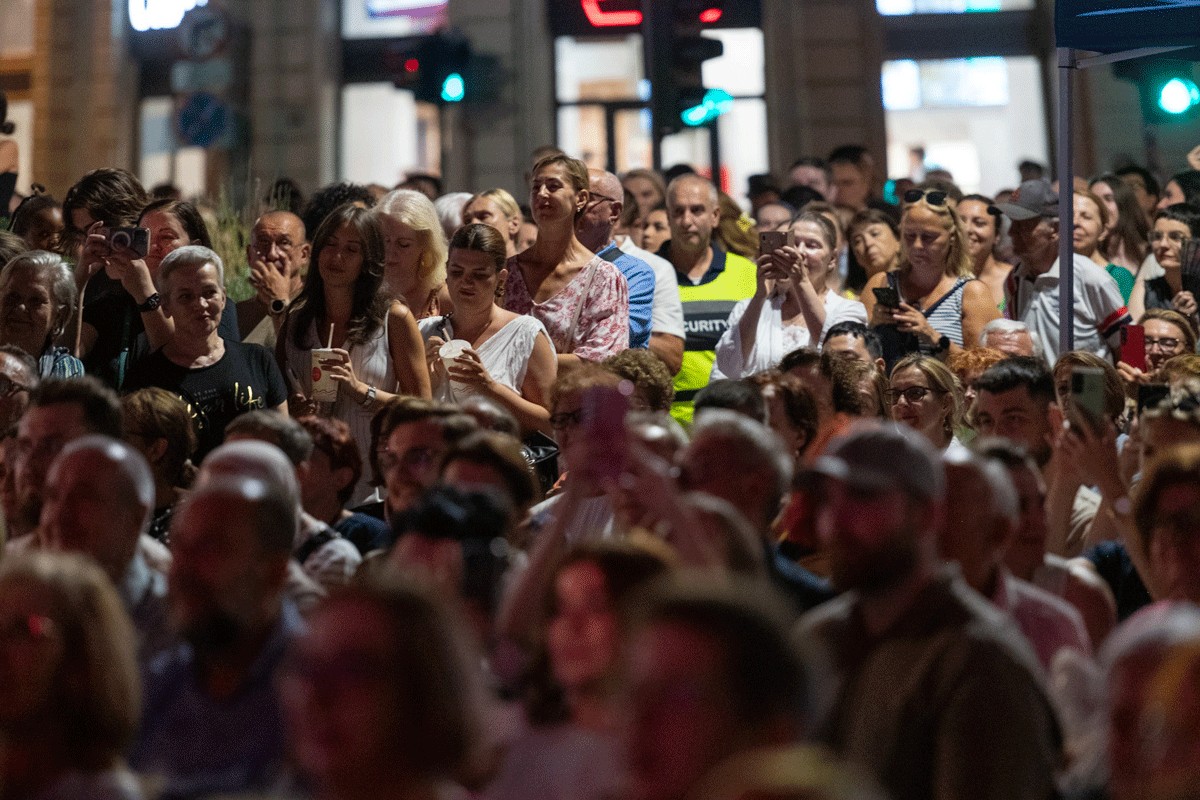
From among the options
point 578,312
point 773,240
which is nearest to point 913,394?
point 773,240

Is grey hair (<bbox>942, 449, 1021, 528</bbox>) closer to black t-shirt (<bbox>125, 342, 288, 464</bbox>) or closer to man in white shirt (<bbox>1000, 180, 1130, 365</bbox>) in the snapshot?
black t-shirt (<bbox>125, 342, 288, 464</bbox>)

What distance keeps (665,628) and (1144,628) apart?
2.87 feet

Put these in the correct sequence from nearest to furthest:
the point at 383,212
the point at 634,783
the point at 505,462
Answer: the point at 634,783
the point at 505,462
the point at 383,212

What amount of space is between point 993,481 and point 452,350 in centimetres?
310

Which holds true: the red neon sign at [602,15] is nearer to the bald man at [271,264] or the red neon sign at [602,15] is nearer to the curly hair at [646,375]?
the bald man at [271,264]

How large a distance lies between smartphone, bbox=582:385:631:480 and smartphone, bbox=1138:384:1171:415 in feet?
9.21

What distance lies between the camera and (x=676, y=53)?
11.8 meters

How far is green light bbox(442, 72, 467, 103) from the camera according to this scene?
15172mm

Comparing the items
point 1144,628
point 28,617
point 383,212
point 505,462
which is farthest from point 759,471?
point 383,212

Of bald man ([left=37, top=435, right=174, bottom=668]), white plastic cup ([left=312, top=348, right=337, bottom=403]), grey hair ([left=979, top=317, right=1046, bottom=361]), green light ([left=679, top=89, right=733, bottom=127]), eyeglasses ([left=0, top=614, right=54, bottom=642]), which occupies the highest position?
green light ([left=679, top=89, right=733, bottom=127])

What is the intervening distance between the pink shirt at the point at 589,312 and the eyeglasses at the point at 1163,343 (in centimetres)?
221

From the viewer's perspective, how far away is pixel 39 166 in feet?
66.0

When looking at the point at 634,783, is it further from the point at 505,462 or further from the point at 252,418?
the point at 252,418

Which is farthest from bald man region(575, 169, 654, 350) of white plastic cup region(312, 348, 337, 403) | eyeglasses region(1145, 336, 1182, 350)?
eyeglasses region(1145, 336, 1182, 350)
